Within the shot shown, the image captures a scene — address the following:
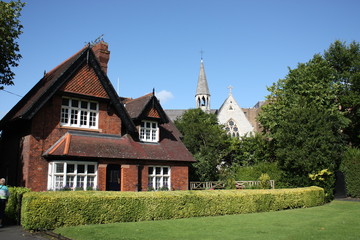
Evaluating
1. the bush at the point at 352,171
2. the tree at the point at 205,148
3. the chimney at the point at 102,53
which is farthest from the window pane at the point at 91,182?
the bush at the point at 352,171

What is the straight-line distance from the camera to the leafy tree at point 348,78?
37750 mm

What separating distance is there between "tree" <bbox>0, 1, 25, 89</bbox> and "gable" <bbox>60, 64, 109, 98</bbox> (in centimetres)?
504

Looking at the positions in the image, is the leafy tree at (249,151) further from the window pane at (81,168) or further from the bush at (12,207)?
the bush at (12,207)

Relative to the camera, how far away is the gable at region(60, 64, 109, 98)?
2174cm

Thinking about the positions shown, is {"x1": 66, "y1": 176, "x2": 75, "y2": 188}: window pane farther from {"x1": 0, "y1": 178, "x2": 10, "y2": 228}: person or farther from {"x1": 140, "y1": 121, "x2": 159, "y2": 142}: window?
{"x1": 140, "y1": 121, "x2": 159, "y2": 142}: window

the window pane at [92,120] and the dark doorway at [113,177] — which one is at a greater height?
the window pane at [92,120]

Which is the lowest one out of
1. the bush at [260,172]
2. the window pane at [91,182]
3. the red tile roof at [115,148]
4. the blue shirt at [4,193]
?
the blue shirt at [4,193]

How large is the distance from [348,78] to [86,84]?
1254 inches

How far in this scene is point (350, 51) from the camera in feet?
135

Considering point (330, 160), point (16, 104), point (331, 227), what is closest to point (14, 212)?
point (16, 104)

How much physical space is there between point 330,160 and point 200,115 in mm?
25477

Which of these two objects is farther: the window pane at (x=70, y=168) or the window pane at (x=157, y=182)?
the window pane at (x=157, y=182)

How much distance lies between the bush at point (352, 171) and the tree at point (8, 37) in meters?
30.0

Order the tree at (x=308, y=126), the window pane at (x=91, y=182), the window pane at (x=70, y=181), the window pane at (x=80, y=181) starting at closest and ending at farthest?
the window pane at (x=70, y=181), the window pane at (x=80, y=181), the window pane at (x=91, y=182), the tree at (x=308, y=126)
